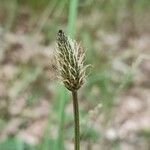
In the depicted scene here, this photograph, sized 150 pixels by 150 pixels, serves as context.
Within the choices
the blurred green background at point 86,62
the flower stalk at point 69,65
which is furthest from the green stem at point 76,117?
the blurred green background at point 86,62

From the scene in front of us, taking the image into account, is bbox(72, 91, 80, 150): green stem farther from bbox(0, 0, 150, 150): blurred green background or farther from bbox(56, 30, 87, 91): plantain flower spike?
bbox(0, 0, 150, 150): blurred green background

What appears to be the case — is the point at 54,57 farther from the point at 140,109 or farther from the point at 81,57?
the point at 140,109

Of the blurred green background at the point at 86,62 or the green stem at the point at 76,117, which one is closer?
the green stem at the point at 76,117

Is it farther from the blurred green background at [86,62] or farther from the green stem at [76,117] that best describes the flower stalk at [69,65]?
the blurred green background at [86,62]

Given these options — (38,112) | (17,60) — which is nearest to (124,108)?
(38,112)

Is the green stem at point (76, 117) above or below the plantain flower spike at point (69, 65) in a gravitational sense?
below

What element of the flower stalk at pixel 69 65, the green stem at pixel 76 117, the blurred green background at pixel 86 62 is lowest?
the green stem at pixel 76 117

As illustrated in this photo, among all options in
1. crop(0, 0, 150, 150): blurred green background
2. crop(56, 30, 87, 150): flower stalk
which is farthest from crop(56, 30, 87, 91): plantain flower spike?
crop(0, 0, 150, 150): blurred green background
